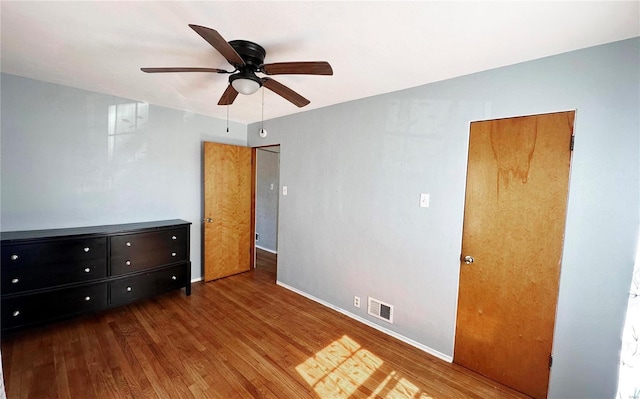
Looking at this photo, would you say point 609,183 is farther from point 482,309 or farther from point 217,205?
point 217,205

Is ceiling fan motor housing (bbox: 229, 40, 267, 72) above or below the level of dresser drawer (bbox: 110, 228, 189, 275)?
above

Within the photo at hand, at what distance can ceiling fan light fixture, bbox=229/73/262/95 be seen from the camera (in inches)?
67.3

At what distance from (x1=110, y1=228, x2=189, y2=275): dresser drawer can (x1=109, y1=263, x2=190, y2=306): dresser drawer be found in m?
0.09

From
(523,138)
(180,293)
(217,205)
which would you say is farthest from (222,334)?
(523,138)

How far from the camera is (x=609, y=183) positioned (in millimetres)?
1572

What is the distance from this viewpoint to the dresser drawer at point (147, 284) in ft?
8.81

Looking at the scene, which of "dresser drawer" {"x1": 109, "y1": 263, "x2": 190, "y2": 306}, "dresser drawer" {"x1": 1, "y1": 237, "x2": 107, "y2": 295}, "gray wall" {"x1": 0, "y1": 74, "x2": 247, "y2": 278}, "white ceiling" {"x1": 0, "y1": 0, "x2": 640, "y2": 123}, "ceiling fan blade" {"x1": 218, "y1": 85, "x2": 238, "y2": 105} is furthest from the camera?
"dresser drawer" {"x1": 109, "y1": 263, "x2": 190, "y2": 306}

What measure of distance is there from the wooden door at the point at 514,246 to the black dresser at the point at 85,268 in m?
3.11

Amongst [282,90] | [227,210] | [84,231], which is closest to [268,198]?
[227,210]

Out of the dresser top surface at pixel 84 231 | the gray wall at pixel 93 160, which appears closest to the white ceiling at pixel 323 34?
the gray wall at pixel 93 160

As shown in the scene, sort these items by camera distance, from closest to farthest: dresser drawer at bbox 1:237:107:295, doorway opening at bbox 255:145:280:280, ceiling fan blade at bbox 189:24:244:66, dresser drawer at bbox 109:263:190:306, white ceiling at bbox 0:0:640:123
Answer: ceiling fan blade at bbox 189:24:244:66, white ceiling at bbox 0:0:640:123, dresser drawer at bbox 1:237:107:295, dresser drawer at bbox 109:263:190:306, doorway opening at bbox 255:145:280:280

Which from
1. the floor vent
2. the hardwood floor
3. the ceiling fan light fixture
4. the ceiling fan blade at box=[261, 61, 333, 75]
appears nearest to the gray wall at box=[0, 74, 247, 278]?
the hardwood floor

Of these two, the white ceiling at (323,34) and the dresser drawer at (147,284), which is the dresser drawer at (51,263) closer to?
the dresser drawer at (147,284)

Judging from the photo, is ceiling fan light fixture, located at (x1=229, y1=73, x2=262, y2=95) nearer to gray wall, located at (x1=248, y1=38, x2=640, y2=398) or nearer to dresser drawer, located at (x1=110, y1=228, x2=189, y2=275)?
gray wall, located at (x1=248, y1=38, x2=640, y2=398)
